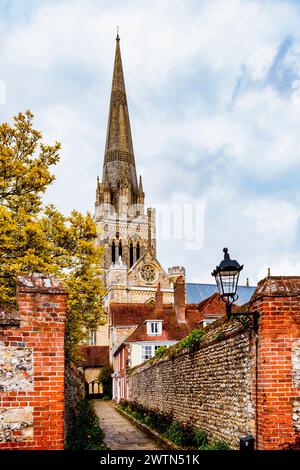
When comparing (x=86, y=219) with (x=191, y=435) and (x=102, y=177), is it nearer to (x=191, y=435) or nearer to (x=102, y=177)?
(x=191, y=435)

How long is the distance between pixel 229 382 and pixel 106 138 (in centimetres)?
9695

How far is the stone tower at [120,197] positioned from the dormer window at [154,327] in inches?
1755

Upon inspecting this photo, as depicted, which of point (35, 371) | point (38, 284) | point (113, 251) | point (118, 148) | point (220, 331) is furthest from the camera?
point (118, 148)

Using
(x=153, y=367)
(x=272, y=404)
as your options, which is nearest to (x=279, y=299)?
(x=272, y=404)

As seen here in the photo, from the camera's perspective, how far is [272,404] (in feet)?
22.9

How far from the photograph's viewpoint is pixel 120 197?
93438mm

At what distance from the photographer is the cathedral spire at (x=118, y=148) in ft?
316

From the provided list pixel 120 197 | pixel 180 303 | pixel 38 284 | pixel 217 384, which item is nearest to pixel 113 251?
pixel 120 197

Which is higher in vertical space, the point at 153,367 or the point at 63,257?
the point at 63,257

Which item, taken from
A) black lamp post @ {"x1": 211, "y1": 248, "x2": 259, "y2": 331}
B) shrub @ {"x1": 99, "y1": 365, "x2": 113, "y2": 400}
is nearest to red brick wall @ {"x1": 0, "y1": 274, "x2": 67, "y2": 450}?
black lamp post @ {"x1": 211, "y1": 248, "x2": 259, "y2": 331}

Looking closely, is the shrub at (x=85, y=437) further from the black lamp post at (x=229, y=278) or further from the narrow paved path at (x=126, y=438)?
the black lamp post at (x=229, y=278)

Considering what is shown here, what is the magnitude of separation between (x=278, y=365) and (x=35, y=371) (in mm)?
3559

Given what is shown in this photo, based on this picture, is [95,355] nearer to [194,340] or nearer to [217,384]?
[194,340]

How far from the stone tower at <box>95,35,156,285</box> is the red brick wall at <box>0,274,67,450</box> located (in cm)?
7234
